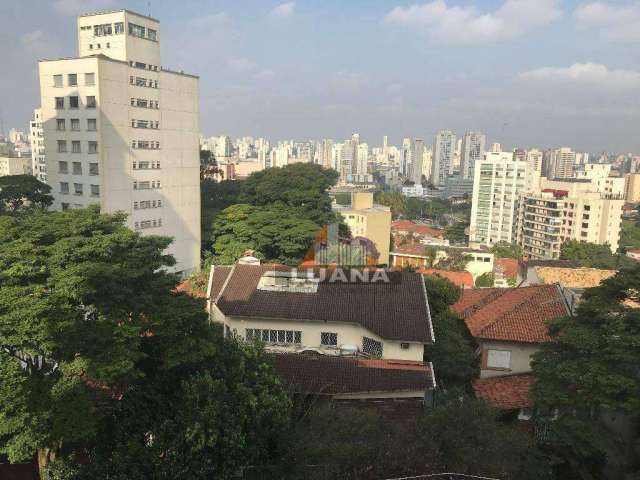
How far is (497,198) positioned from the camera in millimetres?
62281

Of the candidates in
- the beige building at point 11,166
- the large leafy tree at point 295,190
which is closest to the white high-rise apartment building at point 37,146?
the beige building at point 11,166

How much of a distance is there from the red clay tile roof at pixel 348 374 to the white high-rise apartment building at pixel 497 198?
164 ft

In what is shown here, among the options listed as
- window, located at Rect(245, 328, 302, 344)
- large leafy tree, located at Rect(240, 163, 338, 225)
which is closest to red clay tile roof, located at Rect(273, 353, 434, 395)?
window, located at Rect(245, 328, 302, 344)

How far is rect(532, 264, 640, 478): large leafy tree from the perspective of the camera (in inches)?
350

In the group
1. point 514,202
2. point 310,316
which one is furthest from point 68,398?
point 514,202

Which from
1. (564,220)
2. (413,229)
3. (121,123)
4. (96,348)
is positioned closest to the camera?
(96,348)

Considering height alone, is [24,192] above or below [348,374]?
above

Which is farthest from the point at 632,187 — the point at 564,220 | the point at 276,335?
the point at 276,335

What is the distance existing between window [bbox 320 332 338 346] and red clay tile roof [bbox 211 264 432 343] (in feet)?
1.68

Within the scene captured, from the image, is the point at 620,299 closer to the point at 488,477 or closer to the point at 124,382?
the point at 488,477

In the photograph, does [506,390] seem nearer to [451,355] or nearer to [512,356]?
[512,356]

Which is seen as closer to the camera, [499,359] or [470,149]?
[499,359]

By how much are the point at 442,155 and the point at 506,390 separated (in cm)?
13277

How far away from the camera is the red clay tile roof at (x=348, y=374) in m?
11.7
